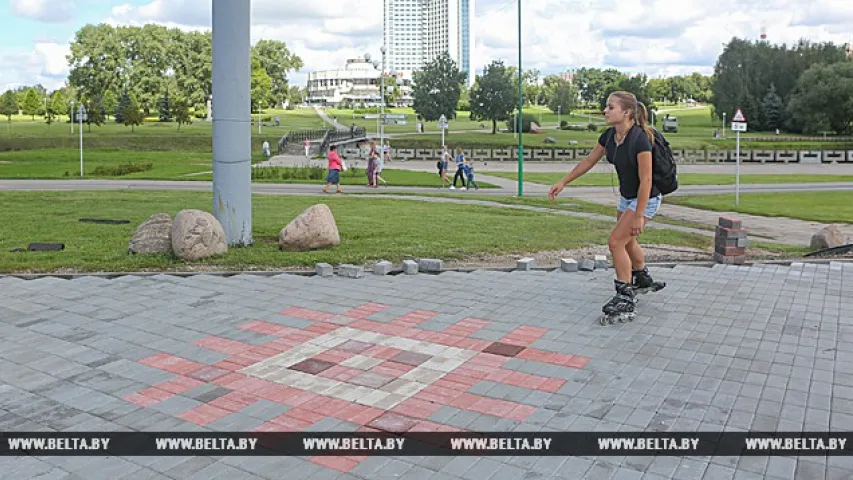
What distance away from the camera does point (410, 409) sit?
4602 millimetres

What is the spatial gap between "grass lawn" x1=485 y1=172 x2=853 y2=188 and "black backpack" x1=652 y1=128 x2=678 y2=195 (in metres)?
24.3

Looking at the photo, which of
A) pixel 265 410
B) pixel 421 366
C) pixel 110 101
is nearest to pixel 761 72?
pixel 110 101

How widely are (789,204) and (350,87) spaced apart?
164442 mm

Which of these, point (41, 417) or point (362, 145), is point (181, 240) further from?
point (362, 145)

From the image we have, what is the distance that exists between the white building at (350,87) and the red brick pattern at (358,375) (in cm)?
15950

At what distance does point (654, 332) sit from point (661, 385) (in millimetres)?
1351

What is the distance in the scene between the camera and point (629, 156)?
661 centimetres

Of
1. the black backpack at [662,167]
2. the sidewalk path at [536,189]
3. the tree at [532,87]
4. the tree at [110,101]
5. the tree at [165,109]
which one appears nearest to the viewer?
the black backpack at [662,167]

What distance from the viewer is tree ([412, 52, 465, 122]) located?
77.9 m

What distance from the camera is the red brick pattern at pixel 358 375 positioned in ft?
14.7

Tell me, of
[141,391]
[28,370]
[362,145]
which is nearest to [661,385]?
[141,391]

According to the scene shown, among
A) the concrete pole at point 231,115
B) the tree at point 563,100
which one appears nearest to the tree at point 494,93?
the tree at point 563,100

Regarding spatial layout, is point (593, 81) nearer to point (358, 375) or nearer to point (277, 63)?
point (277, 63)

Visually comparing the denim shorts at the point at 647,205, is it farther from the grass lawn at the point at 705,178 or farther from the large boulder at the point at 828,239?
the grass lawn at the point at 705,178
